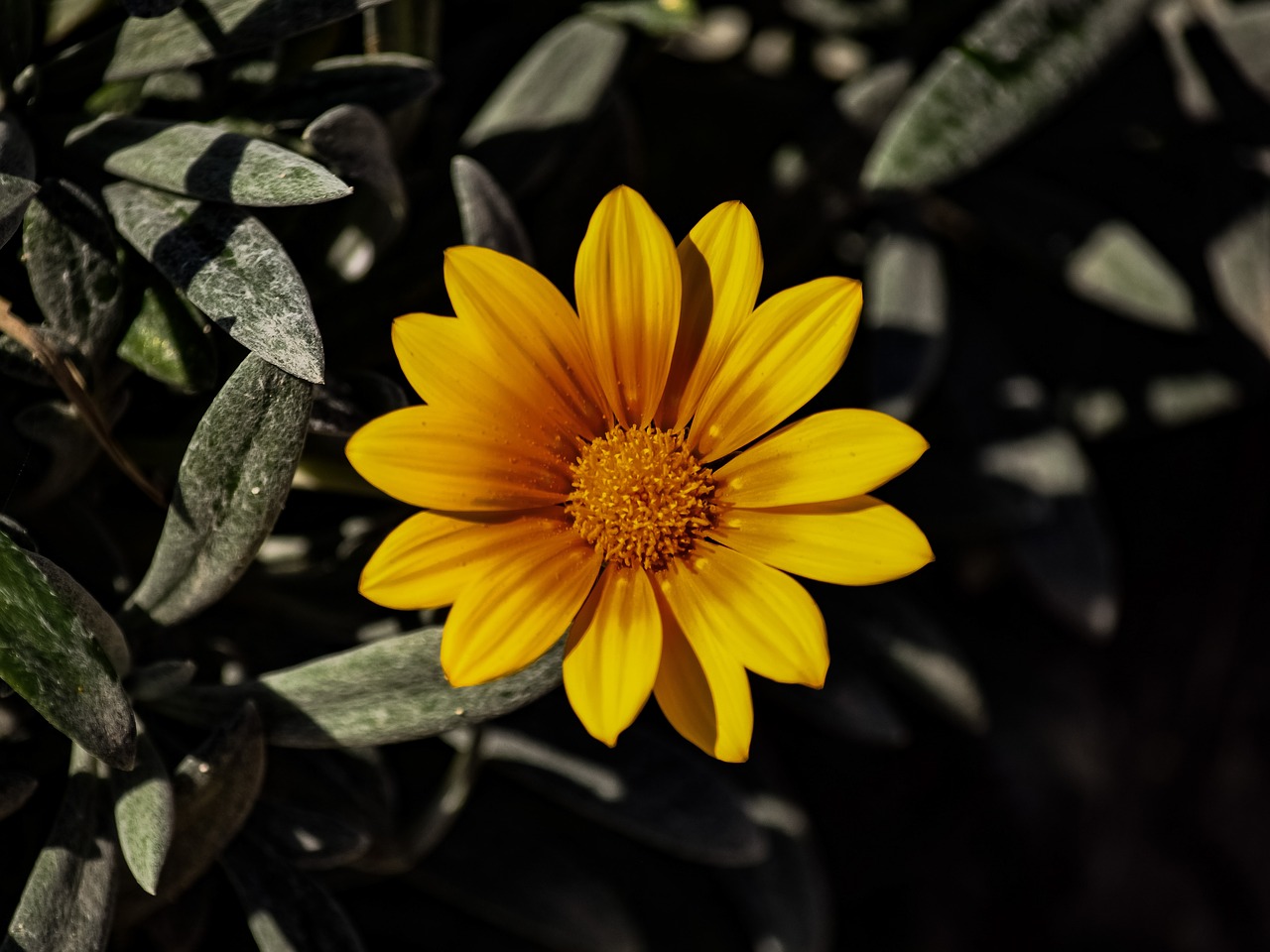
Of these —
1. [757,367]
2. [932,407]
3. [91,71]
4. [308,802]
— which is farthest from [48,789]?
[932,407]

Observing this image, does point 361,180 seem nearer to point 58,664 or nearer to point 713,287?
point 713,287

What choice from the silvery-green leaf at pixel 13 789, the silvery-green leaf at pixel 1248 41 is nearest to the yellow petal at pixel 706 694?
the silvery-green leaf at pixel 13 789

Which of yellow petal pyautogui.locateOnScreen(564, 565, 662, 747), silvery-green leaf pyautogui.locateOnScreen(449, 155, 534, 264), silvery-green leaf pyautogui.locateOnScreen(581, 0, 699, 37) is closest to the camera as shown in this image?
yellow petal pyautogui.locateOnScreen(564, 565, 662, 747)

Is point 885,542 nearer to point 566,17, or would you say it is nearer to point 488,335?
point 488,335

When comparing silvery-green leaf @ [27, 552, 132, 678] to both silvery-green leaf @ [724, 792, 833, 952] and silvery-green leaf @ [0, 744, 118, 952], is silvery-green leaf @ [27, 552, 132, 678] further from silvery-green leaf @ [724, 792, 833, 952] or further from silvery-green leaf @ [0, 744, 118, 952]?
silvery-green leaf @ [724, 792, 833, 952]

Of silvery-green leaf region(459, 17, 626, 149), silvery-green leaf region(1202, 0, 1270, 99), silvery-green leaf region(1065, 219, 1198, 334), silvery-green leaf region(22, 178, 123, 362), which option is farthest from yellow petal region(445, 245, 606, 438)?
silvery-green leaf region(1202, 0, 1270, 99)

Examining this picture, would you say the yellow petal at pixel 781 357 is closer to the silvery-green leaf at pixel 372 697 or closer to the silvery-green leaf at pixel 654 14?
the silvery-green leaf at pixel 372 697
